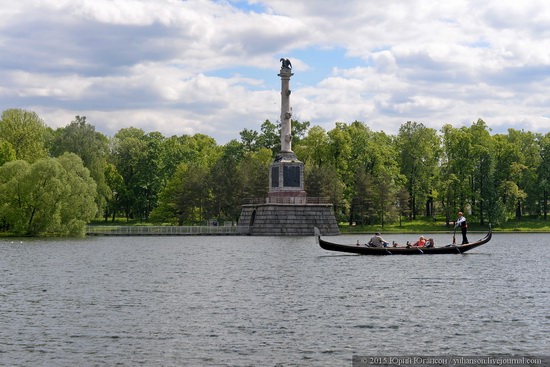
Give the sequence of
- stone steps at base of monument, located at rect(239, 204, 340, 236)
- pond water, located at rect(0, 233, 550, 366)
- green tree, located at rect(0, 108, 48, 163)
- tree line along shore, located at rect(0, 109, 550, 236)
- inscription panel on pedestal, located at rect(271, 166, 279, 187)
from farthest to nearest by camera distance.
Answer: tree line along shore, located at rect(0, 109, 550, 236), green tree, located at rect(0, 108, 48, 163), inscription panel on pedestal, located at rect(271, 166, 279, 187), stone steps at base of monument, located at rect(239, 204, 340, 236), pond water, located at rect(0, 233, 550, 366)

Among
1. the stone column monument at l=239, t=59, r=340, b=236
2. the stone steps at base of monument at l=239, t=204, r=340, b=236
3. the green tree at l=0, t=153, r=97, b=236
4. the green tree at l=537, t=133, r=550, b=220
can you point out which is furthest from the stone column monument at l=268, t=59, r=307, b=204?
the green tree at l=537, t=133, r=550, b=220

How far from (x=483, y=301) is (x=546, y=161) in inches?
3307

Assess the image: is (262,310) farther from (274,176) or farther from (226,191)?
(226,191)

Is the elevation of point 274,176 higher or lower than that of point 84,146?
lower

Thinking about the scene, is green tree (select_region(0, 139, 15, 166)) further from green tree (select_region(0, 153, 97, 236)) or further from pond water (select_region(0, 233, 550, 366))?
pond water (select_region(0, 233, 550, 366))

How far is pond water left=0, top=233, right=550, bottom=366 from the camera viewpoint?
900 inches

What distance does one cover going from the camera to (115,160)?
433ft

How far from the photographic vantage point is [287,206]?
93375mm

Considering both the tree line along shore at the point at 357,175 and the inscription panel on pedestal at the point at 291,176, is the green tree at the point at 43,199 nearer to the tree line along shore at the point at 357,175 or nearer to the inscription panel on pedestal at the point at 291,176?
the tree line along shore at the point at 357,175

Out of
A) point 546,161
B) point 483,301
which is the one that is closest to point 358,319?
point 483,301

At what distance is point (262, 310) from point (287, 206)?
62.9 m

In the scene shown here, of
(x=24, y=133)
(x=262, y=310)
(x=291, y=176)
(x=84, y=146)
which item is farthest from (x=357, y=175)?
(x=262, y=310)

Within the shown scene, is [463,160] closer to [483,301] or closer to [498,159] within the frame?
[498,159]

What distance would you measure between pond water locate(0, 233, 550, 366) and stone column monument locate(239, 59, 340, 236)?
38.2m
